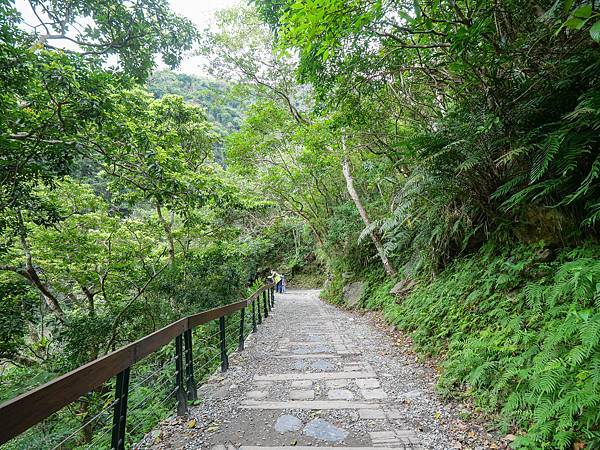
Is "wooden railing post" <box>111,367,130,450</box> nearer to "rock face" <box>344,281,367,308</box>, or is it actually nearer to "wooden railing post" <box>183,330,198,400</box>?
"wooden railing post" <box>183,330,198,400</box>

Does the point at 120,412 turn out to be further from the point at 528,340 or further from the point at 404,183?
the point at 404,183

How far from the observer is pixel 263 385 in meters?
3.61

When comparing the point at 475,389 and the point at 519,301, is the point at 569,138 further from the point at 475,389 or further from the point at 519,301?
the point at 475,389

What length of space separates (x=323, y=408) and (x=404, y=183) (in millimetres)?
4490

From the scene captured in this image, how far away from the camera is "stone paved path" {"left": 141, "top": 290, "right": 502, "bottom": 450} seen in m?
2.44

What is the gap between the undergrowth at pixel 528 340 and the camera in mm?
1993

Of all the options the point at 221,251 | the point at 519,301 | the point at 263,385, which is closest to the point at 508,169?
the point at 519,301

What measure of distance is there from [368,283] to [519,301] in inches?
257

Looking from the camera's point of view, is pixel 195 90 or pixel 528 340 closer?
pixel 528 340

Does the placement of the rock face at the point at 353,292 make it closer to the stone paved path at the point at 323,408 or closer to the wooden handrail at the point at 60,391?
the stone paved path at the point at 323,408

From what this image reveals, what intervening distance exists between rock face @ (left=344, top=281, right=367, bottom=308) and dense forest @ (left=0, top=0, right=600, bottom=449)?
1.43 ft

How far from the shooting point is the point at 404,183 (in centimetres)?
612

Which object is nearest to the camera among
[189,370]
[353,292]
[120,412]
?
[120,412]

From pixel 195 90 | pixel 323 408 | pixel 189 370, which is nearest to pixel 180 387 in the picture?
pixel 189 370
